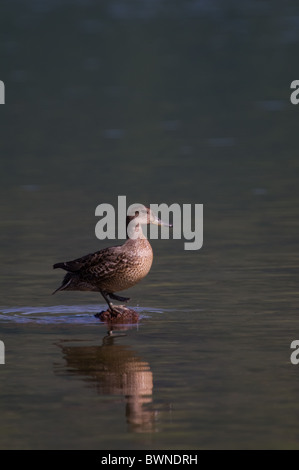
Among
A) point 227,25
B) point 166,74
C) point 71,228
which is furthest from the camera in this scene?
point 227,25

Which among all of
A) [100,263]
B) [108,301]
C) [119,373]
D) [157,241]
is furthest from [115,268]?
[157,241]

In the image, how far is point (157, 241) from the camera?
1484cm

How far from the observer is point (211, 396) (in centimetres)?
895

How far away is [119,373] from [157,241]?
17.2ft

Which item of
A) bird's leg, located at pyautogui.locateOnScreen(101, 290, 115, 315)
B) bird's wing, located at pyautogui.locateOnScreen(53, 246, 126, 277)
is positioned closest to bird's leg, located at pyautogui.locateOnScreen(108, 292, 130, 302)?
bird's leg, located at pyautogui.locateOnScreen(101, 290, 115, 315)

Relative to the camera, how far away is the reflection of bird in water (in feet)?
28.3

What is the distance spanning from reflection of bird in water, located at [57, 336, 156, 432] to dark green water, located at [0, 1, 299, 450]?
16mm

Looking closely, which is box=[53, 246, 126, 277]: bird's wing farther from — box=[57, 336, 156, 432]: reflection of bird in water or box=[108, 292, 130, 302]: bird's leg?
box=[57, 336, 156, 432]: reflection of bird in water

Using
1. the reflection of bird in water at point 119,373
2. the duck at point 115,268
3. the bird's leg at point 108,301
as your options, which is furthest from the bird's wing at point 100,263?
the reflection of bird in water at point 119,373

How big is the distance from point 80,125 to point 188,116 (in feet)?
6.46

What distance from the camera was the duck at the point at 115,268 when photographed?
1161 cm

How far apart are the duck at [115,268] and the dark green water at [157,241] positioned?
230mm

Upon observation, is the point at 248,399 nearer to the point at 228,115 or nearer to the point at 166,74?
the point at 228,115

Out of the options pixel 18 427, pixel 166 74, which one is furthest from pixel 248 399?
pixel 166 74
